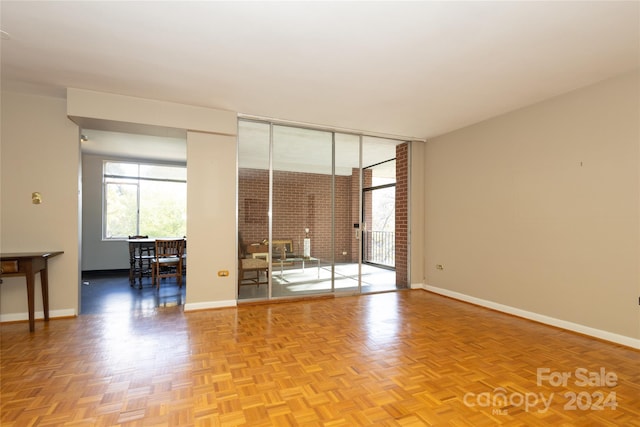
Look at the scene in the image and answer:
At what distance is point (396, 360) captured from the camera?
2.56m

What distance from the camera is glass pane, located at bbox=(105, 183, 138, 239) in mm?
7111

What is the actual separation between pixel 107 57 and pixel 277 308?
3.29 meters

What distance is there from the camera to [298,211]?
4660 mm

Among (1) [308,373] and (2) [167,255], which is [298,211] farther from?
(1) [308,373]

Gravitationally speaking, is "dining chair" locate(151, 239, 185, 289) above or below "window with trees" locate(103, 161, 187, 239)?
below

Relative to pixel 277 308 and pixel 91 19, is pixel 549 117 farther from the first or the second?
pixel 91 19

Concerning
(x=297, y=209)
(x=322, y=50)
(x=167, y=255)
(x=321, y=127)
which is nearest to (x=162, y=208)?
(x=167, y=255)

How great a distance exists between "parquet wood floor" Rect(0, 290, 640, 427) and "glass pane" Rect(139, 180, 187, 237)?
411 cm

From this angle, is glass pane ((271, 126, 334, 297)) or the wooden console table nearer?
the wooden console table

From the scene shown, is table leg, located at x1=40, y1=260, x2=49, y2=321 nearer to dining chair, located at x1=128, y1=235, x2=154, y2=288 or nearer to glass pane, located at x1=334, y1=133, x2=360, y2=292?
dining chair, located at x1=128, y1=235, x2=154, y2=288

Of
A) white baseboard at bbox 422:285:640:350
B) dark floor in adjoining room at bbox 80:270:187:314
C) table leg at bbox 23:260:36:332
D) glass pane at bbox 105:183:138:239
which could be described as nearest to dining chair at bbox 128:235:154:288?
dark floor in adjoining room at bbox 80:270:187:314

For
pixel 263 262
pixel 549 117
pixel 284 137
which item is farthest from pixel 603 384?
pixel 284 137

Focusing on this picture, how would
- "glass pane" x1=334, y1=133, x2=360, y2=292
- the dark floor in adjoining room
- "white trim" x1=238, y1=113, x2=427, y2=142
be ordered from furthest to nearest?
"glass pane" x1=334, y1=133, x2=360, y2=292
"white trim" x1=238, y1=113, x2=427, y2=142
the dark floor in adjoining room

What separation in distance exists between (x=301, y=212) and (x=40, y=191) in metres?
3.18
